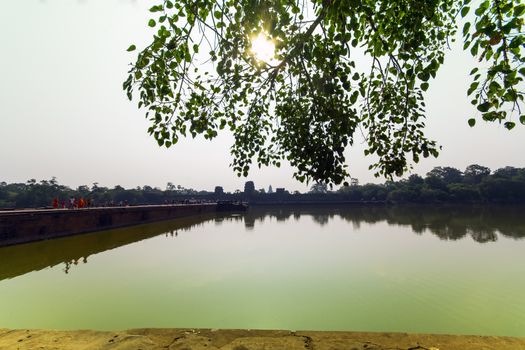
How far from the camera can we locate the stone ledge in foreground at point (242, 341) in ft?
9.09

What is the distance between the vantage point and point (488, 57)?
2.57 meters

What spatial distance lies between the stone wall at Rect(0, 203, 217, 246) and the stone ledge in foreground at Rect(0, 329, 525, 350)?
14577mm

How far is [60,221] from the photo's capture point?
18.1 m

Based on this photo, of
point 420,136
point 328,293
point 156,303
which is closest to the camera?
point 420,136

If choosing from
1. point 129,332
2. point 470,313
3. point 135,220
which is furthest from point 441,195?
point 129,332

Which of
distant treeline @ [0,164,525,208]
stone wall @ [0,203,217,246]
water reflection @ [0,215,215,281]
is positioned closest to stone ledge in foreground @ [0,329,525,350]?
water reflection @ [0,215,215,281]

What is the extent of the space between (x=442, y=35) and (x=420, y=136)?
257cm

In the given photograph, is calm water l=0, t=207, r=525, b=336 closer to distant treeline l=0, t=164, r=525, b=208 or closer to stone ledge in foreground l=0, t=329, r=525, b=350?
stone ledge in foreground l=0, t=329, r=525, b=350

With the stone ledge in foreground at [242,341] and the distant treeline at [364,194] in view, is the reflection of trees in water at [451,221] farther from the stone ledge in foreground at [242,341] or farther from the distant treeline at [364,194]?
the distant treeline at [364,194]

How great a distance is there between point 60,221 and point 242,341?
19219 millimetres

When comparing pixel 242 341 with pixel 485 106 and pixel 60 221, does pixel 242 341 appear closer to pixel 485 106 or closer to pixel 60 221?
pixel 485 106

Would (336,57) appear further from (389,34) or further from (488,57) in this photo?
(488,57)

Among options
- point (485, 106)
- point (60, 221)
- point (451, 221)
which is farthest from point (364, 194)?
point (485, 106)

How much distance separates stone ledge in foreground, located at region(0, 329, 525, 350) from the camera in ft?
9.09
